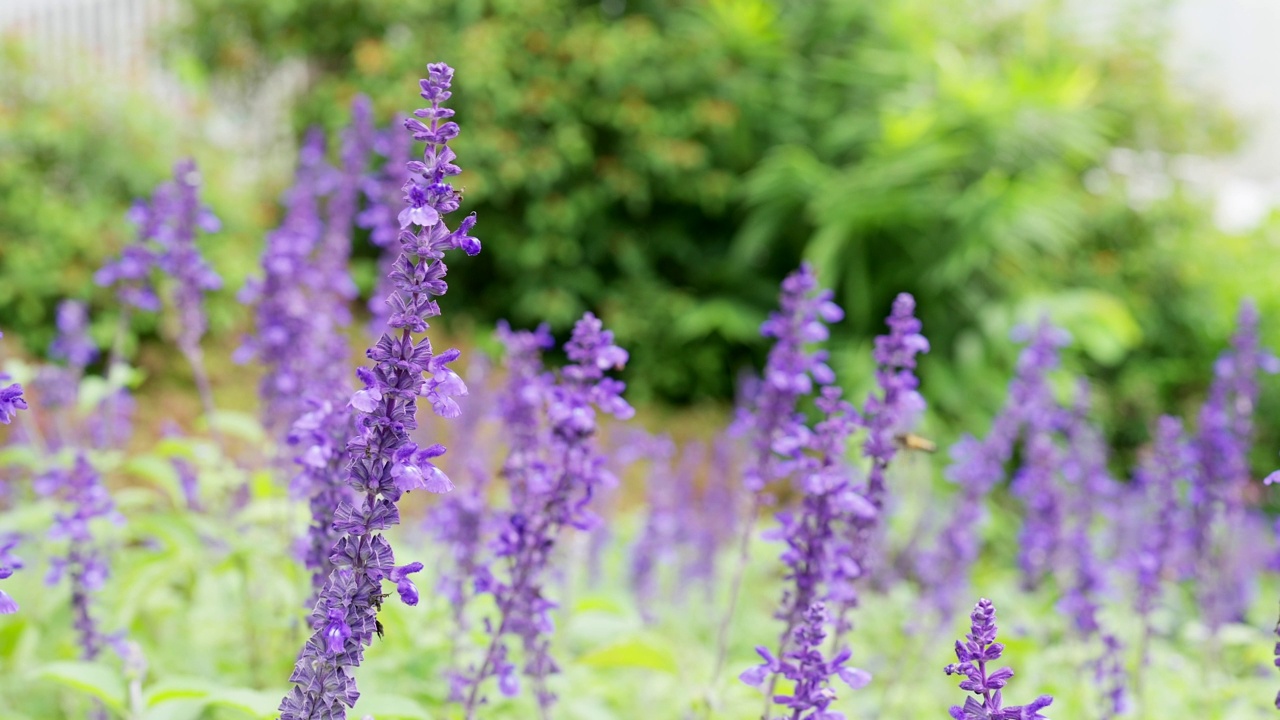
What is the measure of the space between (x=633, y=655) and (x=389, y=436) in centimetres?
161

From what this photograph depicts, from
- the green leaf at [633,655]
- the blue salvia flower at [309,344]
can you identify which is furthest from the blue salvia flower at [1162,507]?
the blue salvia flower at [309,344]

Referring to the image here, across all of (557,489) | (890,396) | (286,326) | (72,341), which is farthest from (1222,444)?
(72,341)

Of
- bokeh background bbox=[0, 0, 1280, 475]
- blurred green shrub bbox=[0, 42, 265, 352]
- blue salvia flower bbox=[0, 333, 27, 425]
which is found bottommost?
blue salvia flower bbox=[0, 333, 27, 425]

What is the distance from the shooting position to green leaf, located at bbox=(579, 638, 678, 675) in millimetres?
3045

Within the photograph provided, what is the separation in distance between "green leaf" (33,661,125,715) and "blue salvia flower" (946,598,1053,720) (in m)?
1.86

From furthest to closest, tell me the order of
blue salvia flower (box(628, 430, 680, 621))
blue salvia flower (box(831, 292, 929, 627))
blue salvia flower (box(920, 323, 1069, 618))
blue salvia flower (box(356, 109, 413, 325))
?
blue salvia flower (box(628, 430, 680, 621)) → blue salvia flower (box(920, 323, 1069, 618)) → blue salvia flower (box(356, 109, 413, 325)) → blue salvia flower (box(831, 292, 929, 627))

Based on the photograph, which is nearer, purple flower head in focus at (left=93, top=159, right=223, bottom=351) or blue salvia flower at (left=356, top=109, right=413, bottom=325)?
purple flower head in focus at (left=93, top=159, right=223, bottom=351)

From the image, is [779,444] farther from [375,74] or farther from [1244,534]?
[375,74]

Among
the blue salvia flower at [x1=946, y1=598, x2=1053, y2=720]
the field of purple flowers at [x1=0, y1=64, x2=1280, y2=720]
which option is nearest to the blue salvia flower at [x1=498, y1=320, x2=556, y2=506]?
the field of purple flowers at [x1=0, y1=64, x2=1280, y2=720]

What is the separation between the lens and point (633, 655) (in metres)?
3.09

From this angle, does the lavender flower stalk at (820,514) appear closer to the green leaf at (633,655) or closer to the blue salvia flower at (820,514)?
the blue salvia flower at (820,514)

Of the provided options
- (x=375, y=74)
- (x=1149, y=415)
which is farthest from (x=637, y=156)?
(x=1149, y=415)

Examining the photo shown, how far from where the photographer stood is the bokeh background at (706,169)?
9969 mm

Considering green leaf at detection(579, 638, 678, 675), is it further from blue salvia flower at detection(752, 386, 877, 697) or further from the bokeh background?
the bokeh background
